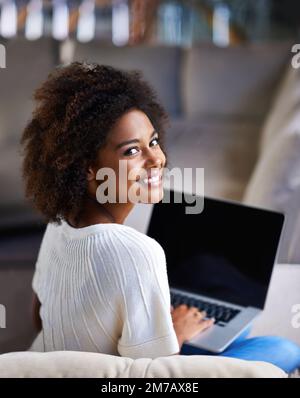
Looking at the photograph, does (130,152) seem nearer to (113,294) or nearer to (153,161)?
(153,161)

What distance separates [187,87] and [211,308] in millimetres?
1463

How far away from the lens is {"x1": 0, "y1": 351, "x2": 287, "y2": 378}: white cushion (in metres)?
0.55

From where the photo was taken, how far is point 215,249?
73 cm

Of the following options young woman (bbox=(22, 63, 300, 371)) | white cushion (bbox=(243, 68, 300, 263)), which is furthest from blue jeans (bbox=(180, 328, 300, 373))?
white cushion (bbox=(243, 68, 300, 263))

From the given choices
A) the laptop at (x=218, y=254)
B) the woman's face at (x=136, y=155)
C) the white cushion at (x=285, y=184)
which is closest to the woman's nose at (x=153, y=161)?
the woman's face at (x=136, y=155)

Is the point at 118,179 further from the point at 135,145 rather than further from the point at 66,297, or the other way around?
the point at 66,297

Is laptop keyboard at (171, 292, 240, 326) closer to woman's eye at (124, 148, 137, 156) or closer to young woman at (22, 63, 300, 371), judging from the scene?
young woman at (22, 63, 300, 371)

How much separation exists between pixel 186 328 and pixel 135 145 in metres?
0.22

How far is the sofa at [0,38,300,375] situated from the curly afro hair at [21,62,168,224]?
0.09 metres

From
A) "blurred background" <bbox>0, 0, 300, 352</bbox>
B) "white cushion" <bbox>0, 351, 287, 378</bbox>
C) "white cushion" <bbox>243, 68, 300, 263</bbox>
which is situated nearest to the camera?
"white cushion" <bbox>0, 351, 287, 378</bbox>

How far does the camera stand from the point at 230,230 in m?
A: 0.72

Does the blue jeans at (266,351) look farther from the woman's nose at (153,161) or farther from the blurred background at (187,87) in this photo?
the woman's nose at (153,161)

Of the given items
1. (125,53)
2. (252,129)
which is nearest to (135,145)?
(252,129)

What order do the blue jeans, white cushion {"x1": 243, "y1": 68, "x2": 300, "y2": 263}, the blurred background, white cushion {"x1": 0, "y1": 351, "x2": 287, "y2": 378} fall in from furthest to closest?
the blurred background < white cushion {"x1": 243, "y1": 68, "x2": 300, "y2": 263} < the blue jeans < white cushion {"x1": 0, "y1": 351, "x2": 287, "y2": 378}
